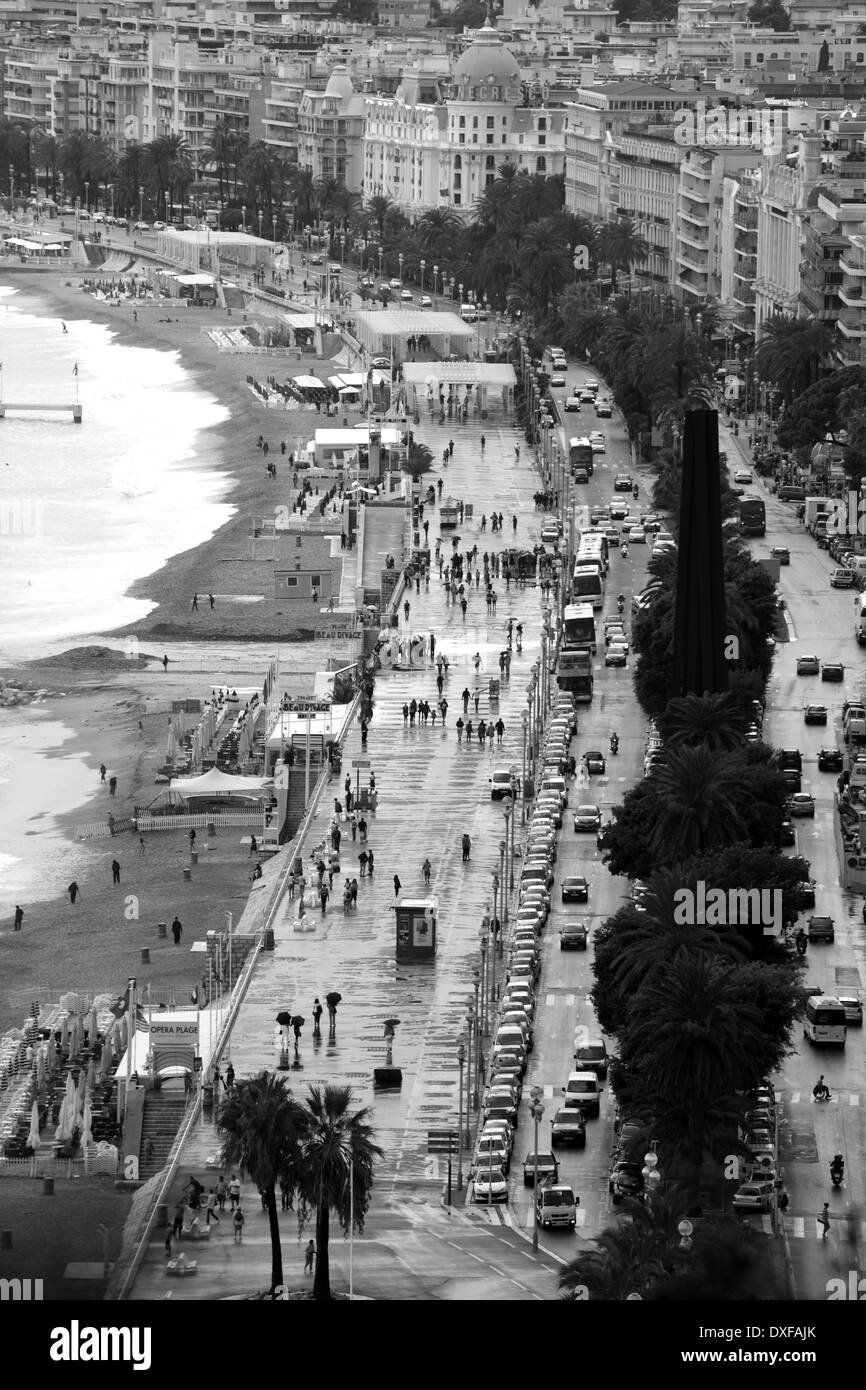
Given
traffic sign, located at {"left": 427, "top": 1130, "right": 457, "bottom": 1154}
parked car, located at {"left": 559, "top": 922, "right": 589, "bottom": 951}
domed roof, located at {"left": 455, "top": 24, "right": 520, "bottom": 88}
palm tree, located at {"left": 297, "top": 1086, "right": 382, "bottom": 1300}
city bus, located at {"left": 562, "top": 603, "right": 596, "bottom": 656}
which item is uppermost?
domed roof, located at {"left": 455, "top": 24, "right": 520, "bottom": 88}

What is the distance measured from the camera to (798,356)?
359ft

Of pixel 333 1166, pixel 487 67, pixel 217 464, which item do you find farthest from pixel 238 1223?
pixel 487 67

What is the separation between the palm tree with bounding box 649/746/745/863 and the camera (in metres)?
51.0

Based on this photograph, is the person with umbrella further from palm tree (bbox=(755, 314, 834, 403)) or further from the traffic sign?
palm tree (bbox=(755, 314, 834, 403))

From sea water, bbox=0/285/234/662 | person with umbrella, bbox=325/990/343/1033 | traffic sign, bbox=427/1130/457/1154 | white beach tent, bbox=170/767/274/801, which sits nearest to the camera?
traffic sign, bbox=427/1130/457/1154

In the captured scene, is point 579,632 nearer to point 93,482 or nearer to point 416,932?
point 416,932

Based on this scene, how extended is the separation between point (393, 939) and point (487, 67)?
13788cm

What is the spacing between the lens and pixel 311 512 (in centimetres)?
10475

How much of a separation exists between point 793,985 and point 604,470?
63.7 meters

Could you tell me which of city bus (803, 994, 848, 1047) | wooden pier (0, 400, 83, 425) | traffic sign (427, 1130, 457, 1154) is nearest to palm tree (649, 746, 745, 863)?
city bus (803, 994, 848, 1047)

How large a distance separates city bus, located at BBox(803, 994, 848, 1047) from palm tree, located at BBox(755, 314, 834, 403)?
207ft
